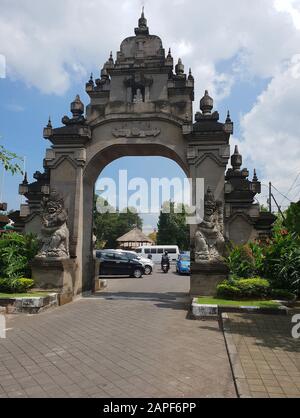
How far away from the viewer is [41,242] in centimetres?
1086

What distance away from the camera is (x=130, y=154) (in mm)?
13172

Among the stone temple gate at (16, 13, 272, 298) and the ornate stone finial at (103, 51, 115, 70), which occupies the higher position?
the ornate stone finial at (103, 51, 115, 70)

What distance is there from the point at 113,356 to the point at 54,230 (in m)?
5.93

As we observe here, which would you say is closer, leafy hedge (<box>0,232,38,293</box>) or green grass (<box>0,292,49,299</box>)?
green grass (<box>0,292,49,299</box>)

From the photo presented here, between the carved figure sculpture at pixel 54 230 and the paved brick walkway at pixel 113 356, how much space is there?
2.15 meters

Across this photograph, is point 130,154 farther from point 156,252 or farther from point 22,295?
point 156,252

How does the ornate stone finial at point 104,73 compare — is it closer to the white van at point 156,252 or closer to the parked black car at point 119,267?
the parked black car at point 119,267

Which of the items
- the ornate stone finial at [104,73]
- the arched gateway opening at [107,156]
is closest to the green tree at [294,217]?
the arched gateway opening at [107,156]

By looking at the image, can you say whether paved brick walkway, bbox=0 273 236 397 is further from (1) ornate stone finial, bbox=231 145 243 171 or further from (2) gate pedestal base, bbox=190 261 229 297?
(1) ornate stone finial, bbox=231 145 243 171

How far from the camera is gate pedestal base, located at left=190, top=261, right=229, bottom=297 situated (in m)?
9.90

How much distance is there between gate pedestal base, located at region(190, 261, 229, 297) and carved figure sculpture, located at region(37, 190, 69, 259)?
4038mm

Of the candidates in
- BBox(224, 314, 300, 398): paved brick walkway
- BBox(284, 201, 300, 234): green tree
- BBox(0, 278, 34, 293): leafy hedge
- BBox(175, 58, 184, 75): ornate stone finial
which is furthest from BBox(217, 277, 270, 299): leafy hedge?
BBox(175, 58, 184, 75): ornate stone finial

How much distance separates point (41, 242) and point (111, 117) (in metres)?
4.85
